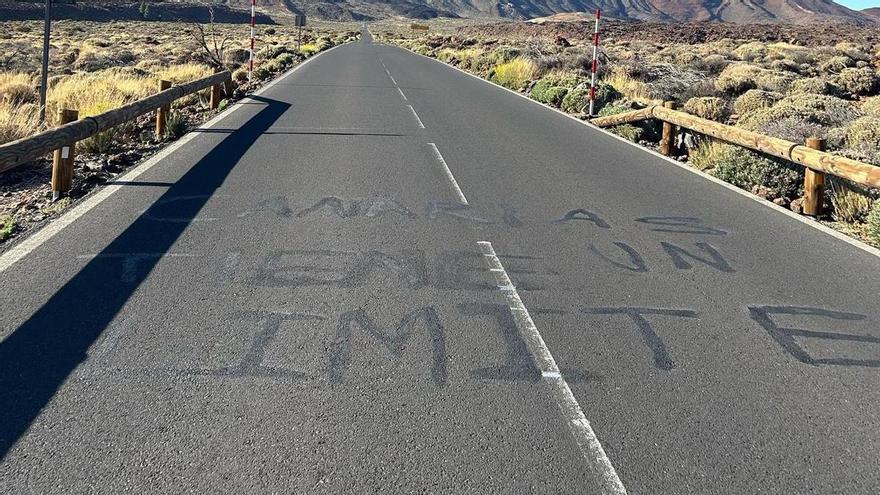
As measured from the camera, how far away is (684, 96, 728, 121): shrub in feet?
55.8

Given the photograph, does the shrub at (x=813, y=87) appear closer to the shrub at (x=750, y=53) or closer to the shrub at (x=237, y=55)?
the shrub at (x=750, y=53)

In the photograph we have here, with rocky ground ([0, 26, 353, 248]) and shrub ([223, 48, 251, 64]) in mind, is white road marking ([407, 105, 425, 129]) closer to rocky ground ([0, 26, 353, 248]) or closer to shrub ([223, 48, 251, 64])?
rocky ground ([0, 26, 353, 248])

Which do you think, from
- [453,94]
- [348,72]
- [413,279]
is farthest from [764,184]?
[348,72]

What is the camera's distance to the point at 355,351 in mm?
4723

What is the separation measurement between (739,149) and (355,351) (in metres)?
8.28

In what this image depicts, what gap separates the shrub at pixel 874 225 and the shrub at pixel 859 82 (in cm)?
1815

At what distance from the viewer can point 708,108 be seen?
17.2 meters

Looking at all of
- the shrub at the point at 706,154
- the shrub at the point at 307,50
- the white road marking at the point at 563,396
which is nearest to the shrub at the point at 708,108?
the shrub at the point at 706,154

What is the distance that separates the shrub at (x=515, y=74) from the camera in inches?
1021

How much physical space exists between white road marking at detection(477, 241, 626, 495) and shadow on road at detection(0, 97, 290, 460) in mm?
2771

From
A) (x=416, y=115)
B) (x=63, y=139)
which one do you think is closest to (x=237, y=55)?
(x=416, y=115)

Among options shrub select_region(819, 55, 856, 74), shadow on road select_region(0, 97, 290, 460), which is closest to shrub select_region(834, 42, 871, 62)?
shrub select_region(819, 55, 856, 74)

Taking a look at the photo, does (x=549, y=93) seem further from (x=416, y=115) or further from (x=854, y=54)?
(x=854, y=54)

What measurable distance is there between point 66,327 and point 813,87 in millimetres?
22543
